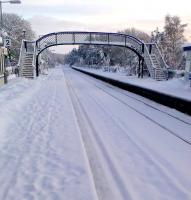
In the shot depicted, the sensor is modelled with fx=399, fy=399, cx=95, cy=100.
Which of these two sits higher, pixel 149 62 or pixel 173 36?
pixel 173 36

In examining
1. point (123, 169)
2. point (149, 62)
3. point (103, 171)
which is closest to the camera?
point (103, 171)

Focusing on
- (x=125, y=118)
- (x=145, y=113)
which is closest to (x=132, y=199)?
(x=125, y=118)

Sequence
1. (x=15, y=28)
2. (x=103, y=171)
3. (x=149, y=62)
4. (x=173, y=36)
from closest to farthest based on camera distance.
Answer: (x=103, y=171) → (x=149, y=62) → (x=173, y=36) → (x=15, y=28)

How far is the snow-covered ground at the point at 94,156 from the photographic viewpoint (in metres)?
6.37

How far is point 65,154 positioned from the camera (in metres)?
8.73

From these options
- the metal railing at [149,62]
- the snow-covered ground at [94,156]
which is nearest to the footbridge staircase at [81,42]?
the metal railing at [149,62]

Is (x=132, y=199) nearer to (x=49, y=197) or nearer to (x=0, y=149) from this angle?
(x=49, y=197)

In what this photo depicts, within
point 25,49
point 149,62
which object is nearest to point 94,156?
point 149,62

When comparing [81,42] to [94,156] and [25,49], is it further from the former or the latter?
[94,156]

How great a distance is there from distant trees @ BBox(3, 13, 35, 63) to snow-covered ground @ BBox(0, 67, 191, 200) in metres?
71.4

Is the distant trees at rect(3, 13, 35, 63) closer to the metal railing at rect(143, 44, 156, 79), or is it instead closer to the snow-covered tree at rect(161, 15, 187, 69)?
the snow-covered tree at rect(161, 15, 187, 69)

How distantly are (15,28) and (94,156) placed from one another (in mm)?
87756

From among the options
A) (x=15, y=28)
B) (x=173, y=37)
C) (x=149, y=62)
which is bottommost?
(x=149, y=62)

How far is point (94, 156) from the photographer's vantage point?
344 inches
